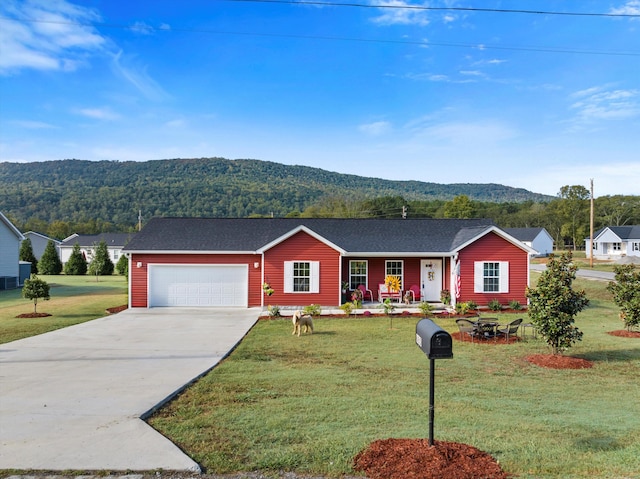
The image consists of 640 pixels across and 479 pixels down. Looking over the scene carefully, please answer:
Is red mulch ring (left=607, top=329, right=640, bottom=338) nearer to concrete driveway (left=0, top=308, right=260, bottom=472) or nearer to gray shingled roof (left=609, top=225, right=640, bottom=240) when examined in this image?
concrete driveway (left=0, top=308, right=260, bottom=472)

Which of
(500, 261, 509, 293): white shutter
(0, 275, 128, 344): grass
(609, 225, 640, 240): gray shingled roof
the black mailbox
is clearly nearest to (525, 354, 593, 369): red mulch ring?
the black mailbox

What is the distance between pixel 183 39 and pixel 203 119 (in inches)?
553

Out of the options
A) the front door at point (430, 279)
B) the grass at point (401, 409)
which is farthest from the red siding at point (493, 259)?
the grass at point (401, 409)

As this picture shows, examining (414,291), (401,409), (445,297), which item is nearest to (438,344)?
(401,409)

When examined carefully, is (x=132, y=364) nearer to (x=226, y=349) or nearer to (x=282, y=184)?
(x=226, y=349)

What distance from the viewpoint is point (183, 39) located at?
53.0 ft

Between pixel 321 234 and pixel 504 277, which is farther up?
pixel 321 234

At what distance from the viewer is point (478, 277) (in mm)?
21297

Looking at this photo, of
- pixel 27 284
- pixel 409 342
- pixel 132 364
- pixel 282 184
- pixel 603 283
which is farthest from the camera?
pixel 282 184

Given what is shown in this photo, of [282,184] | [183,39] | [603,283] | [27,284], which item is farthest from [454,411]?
[282,184]

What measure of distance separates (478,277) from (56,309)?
1890 cm

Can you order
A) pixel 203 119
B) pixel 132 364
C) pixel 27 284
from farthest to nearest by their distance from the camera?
pixel 203 119 → pixel 27 284 → pixel 132 364

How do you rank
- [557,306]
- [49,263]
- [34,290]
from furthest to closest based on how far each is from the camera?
[49,263]
[34,290]
[557,306]

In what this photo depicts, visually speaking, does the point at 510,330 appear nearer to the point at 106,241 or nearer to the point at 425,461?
the point at 425,461
